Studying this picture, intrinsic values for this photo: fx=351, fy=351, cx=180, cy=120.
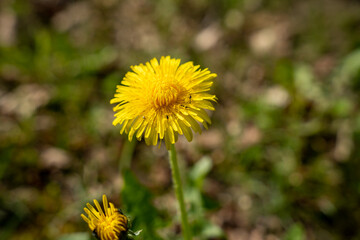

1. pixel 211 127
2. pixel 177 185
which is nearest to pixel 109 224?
pixel 177 185

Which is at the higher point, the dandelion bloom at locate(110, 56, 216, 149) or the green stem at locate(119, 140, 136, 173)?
the green stem at locate(119, 140, 136, 173)

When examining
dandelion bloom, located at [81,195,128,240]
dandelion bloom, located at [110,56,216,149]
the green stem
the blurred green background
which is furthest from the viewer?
the green stem

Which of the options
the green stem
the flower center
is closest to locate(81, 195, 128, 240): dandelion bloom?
the flower center

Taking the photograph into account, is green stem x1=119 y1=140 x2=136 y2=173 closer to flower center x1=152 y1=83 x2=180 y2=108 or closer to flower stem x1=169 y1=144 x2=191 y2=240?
flower stem x1=169 y1=144 x2=191 y2=240

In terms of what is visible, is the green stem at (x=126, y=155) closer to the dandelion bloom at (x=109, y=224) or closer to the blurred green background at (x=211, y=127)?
the blurred green background at (x=211, y=127)

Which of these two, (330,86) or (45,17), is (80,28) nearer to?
(45,17)

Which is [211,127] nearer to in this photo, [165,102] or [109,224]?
[165,102]

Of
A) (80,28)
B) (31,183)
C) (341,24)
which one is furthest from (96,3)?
(341,24)
